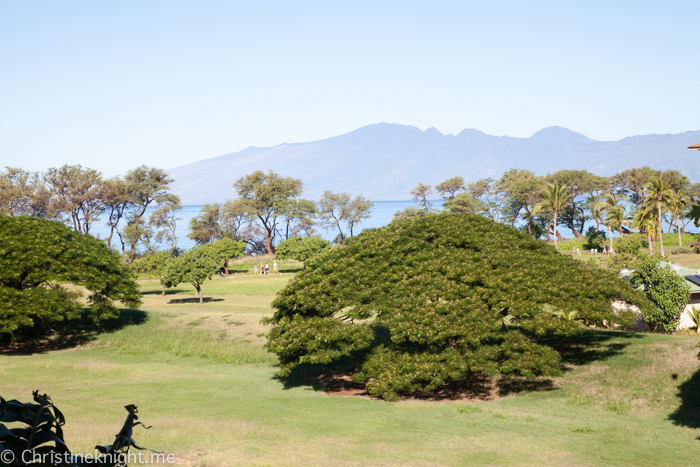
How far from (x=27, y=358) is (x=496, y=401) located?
25075mm

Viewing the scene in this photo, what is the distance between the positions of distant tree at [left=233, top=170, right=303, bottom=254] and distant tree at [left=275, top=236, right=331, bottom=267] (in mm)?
26425

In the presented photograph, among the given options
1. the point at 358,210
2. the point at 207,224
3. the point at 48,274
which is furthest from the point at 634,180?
the point at 48,274

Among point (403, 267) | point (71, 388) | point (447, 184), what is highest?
point (447, 184)

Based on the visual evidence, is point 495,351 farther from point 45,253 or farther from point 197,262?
point 197,262

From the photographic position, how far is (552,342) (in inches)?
1122

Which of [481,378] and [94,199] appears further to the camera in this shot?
[94,199]

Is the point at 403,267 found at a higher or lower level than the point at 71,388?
higher

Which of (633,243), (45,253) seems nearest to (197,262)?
(45,253)

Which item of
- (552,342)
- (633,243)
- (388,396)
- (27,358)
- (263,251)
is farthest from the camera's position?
(263,251)

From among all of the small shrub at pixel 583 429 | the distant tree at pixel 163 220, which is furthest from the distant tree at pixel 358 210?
the small shrub at pixel 583 429

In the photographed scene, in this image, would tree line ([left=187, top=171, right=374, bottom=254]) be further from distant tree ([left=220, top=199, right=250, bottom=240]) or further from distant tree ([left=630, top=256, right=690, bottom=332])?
distant tree ([left=630, top=256, right=690, bottom=332])

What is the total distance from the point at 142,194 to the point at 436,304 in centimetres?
9501

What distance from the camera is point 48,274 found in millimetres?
32344

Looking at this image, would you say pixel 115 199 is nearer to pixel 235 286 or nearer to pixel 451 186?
pixel 235 286
